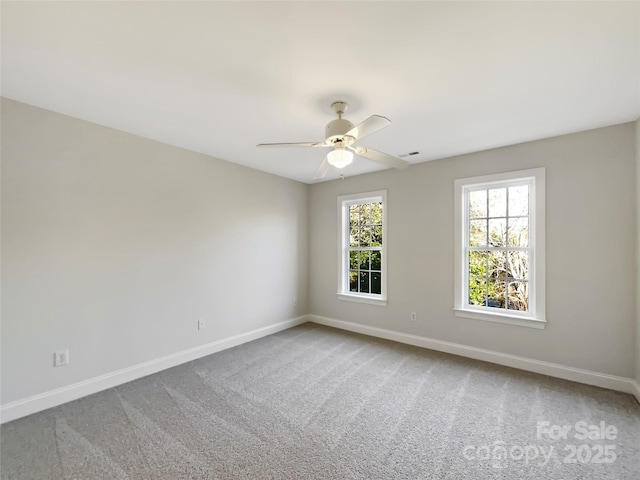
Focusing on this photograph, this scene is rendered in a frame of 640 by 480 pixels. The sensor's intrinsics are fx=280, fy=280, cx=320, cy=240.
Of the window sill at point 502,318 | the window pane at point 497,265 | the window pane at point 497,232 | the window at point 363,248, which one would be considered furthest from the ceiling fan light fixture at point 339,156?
the window sill at point 502,318

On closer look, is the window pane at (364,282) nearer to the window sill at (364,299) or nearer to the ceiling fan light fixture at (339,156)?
the window sill at (364,299)

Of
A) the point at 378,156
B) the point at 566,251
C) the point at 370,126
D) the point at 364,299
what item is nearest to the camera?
the point at 370,126

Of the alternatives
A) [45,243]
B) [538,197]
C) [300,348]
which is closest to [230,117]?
[45,243]

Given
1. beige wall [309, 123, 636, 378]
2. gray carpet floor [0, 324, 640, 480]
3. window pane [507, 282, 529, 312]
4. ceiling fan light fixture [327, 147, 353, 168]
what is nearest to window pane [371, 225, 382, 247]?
beige wall [309, 123, 636, 378]

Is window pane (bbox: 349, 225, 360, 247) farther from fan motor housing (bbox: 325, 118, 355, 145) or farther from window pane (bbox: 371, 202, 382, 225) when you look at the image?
fan motor housing (bbox: 325, 118, 355, 145)

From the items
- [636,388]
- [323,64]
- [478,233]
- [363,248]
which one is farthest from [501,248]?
[323,64]

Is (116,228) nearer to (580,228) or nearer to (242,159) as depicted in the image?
(242,159)

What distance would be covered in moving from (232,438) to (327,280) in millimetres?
3115

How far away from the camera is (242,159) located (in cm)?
380

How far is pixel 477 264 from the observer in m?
3.59

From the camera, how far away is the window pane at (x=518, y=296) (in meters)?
3.25

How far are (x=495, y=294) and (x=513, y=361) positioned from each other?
2.49 ft

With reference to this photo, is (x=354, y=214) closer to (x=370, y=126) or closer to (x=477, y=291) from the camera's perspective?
(x=477, y=291)

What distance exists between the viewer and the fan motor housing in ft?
6.97
